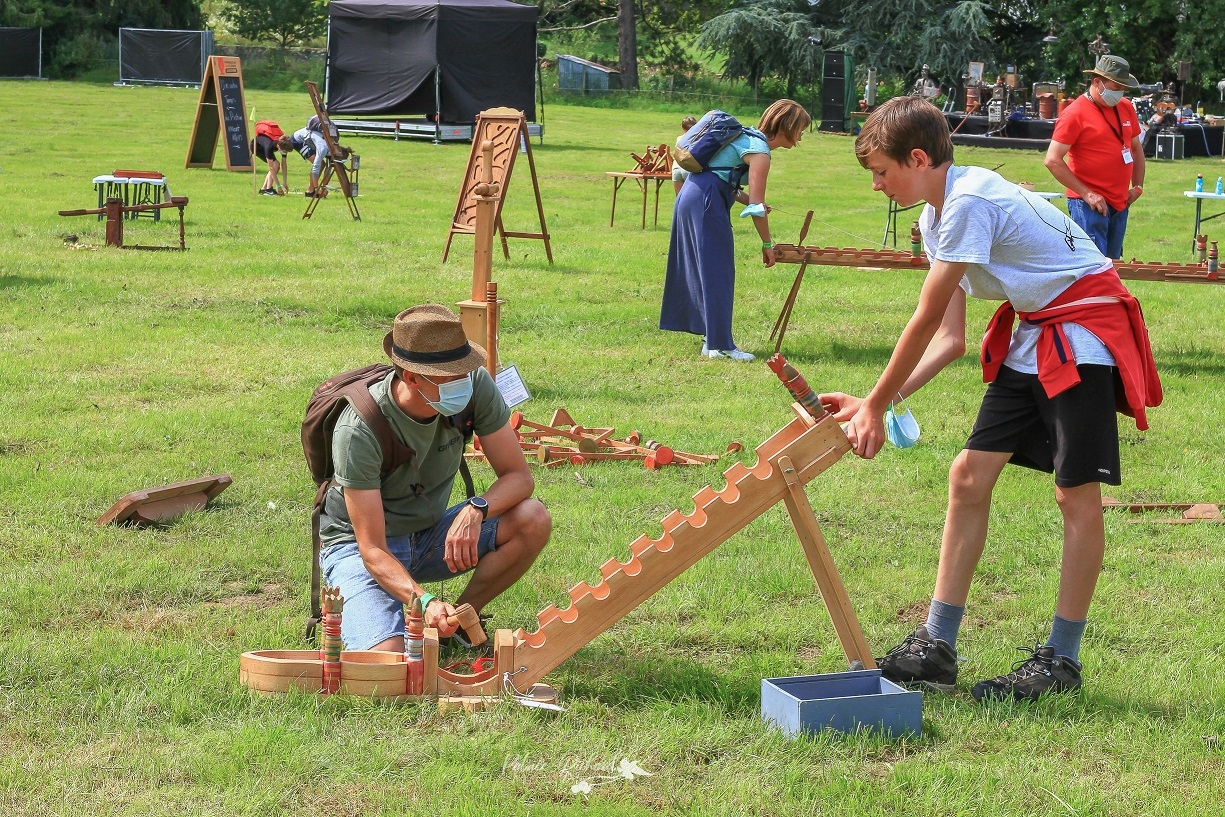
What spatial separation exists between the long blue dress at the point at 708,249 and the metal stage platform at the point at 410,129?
19960 millimetres

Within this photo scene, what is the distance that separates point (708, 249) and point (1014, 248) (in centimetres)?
558

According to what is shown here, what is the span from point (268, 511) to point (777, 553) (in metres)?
2.30

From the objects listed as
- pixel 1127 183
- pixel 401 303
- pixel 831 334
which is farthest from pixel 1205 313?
pixel 401 303

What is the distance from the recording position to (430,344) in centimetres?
383

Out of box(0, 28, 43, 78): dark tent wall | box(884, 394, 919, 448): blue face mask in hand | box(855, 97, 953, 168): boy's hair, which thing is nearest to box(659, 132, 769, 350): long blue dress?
box(855, 97, 953, 168): boy's hair

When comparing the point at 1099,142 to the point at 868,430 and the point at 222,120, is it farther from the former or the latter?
the point at 222,120

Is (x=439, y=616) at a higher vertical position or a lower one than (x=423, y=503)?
lower

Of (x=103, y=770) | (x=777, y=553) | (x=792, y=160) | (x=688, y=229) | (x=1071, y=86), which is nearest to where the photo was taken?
(x=103, y=770)

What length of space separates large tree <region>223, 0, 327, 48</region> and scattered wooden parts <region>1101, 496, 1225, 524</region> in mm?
60040

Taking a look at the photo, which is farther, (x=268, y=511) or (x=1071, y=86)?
(x=1071, y=86)

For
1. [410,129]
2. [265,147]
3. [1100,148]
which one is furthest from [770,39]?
[1100,148]

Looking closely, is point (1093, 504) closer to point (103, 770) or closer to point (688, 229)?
point (103, 770)

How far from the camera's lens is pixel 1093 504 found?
3832 millimetres

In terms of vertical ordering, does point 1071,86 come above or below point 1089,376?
above
